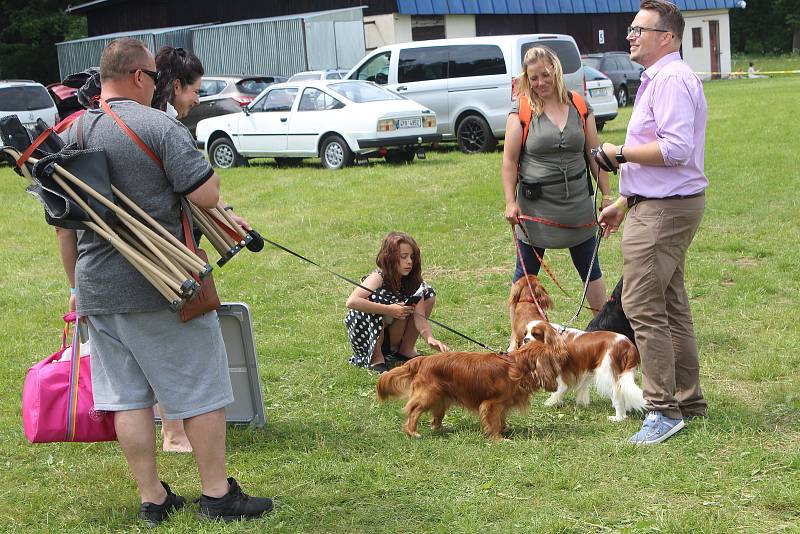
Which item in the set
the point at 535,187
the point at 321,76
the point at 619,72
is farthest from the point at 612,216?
the point at 619,72

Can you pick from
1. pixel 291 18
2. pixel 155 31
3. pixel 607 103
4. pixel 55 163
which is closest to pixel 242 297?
pixel 55 163

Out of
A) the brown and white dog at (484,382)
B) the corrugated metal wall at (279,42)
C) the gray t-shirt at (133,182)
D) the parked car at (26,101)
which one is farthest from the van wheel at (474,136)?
the corrugated metal wall at (279,42)

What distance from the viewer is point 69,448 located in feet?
17.6

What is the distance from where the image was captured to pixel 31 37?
42.4 m

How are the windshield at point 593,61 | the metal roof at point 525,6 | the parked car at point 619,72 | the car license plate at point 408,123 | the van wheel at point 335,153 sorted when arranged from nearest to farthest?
the car license plate at point 408,123, the van wheel at point 335,153, the parked car at point 619,72, the windshield at point 593,61, the metal roof at point 525,6

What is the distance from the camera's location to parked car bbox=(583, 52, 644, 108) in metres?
30.1

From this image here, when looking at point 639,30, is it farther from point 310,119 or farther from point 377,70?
point 377,70

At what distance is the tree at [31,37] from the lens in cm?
4250

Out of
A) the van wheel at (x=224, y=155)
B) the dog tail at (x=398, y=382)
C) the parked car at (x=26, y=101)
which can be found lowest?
the dog tail at (x=398, y=382)

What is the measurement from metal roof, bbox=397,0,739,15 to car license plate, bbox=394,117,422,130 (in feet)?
63.9

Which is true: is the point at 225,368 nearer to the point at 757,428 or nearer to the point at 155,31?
the point at 757,428

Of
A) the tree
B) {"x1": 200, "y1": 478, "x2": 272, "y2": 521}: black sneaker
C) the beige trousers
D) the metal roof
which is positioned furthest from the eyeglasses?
the tree

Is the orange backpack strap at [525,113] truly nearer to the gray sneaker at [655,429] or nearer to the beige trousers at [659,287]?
the beige trousers at [659,287]

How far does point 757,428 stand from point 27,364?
490 centimetres
